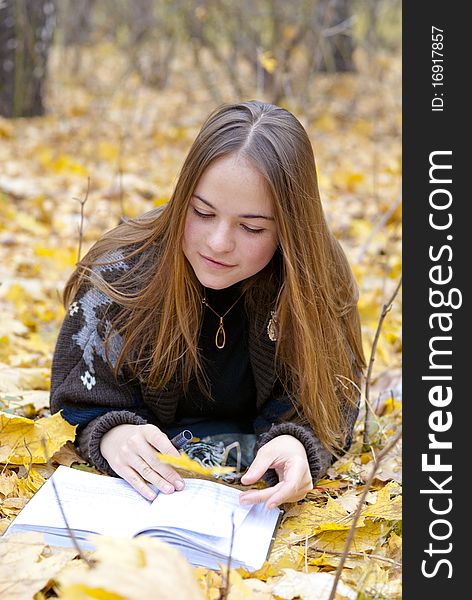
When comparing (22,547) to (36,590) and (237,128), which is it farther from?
(237,128)

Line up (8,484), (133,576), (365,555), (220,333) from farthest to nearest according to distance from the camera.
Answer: (220,333), (8,484), (365,555), (133,576)

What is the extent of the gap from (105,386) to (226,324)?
330 millimetres

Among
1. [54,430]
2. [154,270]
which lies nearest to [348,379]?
[154,270]

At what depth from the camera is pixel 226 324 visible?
6.82 feet

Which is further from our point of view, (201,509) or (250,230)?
(250,230)

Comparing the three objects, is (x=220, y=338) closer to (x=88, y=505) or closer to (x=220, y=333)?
(x=220, y=333)

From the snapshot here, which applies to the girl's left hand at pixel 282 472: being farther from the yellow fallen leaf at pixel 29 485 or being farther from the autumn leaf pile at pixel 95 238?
the yellow fallen leaf at pixel 29 485

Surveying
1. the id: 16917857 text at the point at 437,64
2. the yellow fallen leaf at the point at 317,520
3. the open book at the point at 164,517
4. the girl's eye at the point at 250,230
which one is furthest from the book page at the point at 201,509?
the id: 16917857 text at the point at 437,64

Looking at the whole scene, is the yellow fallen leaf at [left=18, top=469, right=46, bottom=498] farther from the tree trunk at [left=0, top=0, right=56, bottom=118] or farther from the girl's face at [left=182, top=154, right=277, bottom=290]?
the tree trunk at [left=0, top=0, right=56, bottom=118]

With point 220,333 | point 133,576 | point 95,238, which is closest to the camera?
point 133,576

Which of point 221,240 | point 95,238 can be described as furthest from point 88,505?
point 95,238

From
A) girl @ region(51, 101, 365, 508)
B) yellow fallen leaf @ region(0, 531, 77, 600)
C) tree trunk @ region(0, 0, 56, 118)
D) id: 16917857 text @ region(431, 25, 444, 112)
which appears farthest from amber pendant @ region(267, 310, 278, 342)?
tree trunk @ region(0, 0, 56, 118)

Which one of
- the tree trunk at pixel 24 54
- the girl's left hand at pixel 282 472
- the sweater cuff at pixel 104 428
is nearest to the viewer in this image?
the girl's left hand at pixel 282 472

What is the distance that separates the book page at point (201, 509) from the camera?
1575 mm
